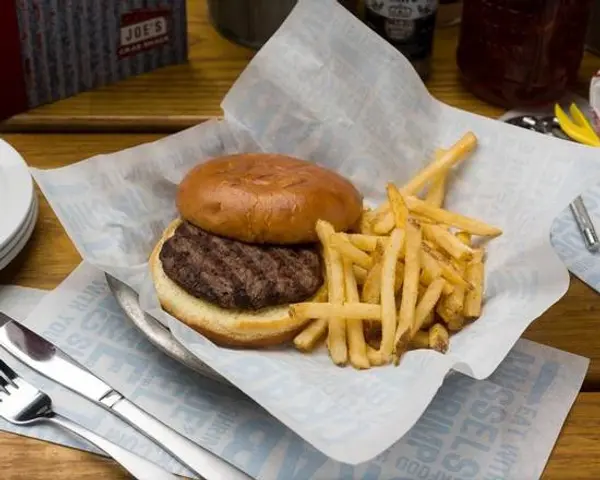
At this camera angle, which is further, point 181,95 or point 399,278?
point 181,95

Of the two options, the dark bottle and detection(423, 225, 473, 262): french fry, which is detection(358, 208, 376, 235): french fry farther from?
the dark bottle

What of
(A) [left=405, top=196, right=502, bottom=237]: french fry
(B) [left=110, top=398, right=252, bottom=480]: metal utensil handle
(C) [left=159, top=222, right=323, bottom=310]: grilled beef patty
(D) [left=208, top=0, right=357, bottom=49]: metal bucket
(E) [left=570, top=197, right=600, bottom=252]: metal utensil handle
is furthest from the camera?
(D) [left=208, top=0, right=357, bottom=49]: metal bucket

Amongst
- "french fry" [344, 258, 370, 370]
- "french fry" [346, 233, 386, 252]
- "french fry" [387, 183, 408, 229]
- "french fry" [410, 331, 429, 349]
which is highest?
"french fry" [387, 183, 408, 229]

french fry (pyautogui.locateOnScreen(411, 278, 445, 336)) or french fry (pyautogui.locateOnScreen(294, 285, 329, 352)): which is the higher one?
french fry (pyautogui.locateOnScreen(411, 278, 445, 336))

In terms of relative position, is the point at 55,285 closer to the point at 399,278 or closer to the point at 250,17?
the point at 399,278

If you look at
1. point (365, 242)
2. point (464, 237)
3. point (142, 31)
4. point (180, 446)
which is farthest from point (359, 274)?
point (142, 31)

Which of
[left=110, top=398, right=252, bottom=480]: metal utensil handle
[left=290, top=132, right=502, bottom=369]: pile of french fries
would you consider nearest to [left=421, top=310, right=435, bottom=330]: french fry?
[left=290, top=132, right=502, bottom=369]: pile of french fries

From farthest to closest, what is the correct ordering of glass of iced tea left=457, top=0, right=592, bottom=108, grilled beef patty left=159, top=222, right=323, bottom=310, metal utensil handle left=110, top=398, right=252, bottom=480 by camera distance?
glass of iced tea left=457, top=0, right=592, bottom=108 < grilled beef patty left=159, top=222, right=323, bottom=310 < metal utensil handle left=110, top=398, right=252, bottom=480
